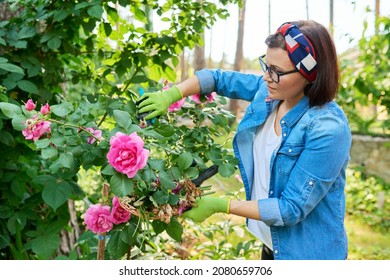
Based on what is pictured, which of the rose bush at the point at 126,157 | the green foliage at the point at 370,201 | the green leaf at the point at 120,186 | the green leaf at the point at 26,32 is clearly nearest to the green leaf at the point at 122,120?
the rose bush at the point at 126,157

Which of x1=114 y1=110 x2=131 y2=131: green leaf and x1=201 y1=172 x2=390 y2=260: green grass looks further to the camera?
x1=201 y1=172 x2=390 y2=260: green grass

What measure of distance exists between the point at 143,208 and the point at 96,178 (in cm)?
236

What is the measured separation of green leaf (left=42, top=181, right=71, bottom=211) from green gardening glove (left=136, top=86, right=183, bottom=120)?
0.44 metres

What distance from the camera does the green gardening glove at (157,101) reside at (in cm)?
143

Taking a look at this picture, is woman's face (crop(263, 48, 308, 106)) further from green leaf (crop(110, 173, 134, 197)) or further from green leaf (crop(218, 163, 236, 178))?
green leaf (crop(110, 173, 134, 197))

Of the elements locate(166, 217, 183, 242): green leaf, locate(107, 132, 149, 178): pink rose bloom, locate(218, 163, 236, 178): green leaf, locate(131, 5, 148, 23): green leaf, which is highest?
locate(131, 5, 148, 23): green leaf

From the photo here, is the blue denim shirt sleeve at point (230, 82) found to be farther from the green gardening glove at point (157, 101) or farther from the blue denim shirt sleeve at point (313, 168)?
the blue denim shirt sleeve at point (313, 168)

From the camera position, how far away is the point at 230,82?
1.63 metres

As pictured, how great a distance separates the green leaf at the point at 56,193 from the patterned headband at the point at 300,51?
0.88 m

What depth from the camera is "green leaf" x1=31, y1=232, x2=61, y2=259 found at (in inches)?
70.4

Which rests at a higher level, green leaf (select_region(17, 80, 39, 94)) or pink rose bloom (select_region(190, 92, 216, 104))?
green leaf (select_region(17, 80, 39, 94))

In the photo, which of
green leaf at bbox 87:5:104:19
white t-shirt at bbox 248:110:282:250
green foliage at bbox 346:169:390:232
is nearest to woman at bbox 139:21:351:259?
white t-shirt at bbox 248:110:282:250

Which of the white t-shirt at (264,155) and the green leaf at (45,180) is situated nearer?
the white t-shirt at (264,155)

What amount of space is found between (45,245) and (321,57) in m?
1.16
